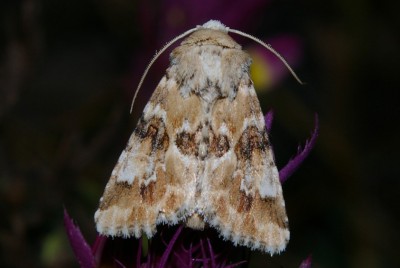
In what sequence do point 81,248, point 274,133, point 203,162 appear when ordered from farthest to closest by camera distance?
point 274,133 → point 203,162 → point 81,248

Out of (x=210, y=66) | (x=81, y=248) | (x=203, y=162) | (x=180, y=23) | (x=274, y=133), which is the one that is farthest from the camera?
(x=274, y=133)

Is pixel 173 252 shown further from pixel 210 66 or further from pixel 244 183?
pixel 210 66

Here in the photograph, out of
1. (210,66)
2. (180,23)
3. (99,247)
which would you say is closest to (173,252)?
(99,247)

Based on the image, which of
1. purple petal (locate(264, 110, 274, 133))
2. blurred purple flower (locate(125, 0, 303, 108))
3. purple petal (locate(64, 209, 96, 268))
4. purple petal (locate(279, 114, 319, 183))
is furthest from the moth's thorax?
blurred purple flower (locate(125, 0, 303, 108))

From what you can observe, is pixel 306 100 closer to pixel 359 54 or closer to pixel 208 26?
pixel 359 54

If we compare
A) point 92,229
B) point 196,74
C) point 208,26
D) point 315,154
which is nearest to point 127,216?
point 196,74

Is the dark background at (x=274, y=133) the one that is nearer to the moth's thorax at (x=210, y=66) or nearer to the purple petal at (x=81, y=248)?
the moth's thorax at (x=210, y=66)
